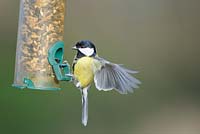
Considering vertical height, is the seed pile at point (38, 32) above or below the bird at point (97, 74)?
above

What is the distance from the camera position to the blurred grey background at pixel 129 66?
6879 mm

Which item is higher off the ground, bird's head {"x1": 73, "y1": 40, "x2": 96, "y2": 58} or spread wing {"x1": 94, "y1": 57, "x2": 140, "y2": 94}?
bird's head {"x1": 73, "y1": 40, "x2": 96, "y2": 58}

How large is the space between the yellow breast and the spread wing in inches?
2.5

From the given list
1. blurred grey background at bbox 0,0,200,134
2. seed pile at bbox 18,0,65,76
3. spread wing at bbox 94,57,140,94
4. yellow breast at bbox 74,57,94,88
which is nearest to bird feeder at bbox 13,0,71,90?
seed pile at bbox 18,0,65,76

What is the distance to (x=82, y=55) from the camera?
4.11 m

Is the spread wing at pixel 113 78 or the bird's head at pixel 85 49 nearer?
the spread wing at pixel 113 78

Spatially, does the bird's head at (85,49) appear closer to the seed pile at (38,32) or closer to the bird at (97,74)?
the bird at (97,74)

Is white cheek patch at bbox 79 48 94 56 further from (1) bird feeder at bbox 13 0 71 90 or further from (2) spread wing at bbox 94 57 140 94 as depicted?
(1) bird feeder at bbox 13 0 71 90

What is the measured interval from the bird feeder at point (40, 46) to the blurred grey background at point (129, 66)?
6.98 feet

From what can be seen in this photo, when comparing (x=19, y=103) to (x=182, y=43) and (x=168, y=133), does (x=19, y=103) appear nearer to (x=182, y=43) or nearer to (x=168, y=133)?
(x=168, y=133)

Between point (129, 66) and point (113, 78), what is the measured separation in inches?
139

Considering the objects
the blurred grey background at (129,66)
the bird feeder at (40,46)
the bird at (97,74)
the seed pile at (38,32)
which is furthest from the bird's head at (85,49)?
the blurred grey background at (129,66)

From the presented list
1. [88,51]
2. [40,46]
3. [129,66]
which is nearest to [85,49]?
[88,51]

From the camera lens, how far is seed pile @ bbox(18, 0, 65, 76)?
14.5 feet
